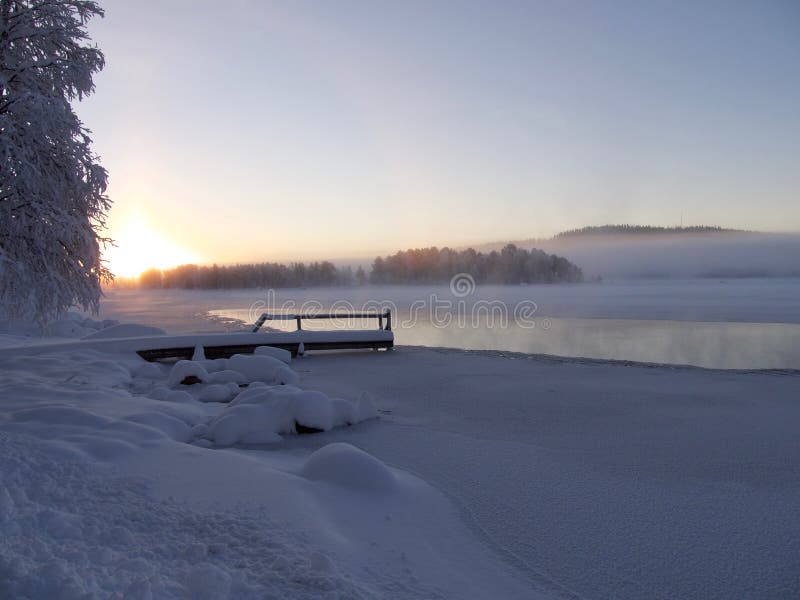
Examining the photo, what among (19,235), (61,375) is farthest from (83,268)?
(61,375)

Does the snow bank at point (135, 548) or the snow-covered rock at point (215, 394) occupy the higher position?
the snow bank at point (135, 548)

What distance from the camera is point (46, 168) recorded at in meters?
9.38

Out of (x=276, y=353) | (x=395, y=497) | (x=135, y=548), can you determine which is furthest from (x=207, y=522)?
(x=276, y=353)

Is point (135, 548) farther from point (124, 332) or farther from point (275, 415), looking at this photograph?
point (124, 332)

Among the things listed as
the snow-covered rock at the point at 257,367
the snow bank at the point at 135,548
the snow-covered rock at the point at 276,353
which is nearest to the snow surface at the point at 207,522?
the snow bank at the point at 135,548

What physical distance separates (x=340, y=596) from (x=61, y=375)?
927cm

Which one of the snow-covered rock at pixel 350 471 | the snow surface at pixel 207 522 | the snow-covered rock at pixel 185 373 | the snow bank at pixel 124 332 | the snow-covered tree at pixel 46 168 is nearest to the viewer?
the snow surface at pixel 207 522

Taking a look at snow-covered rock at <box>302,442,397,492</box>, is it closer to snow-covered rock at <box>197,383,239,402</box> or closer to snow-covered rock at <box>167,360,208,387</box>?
snow-covered rock at <box>197,383,239,402</box>

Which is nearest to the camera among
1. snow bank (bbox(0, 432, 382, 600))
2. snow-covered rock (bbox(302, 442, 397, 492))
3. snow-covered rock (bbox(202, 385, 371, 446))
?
snow bank (bbox(0, 432, 382, 600))

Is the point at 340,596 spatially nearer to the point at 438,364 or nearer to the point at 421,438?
the point at 421,438

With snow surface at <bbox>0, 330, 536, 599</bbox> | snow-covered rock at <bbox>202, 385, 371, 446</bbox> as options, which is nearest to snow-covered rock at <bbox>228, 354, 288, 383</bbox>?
snow-covered rock at <bbox>202, 385, 371, 446</bbox>

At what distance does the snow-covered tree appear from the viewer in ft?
28.7

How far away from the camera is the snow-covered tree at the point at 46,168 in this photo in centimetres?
873

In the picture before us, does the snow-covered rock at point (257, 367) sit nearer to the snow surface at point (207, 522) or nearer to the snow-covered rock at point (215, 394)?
the snow-covered rock at point (215, 394)
